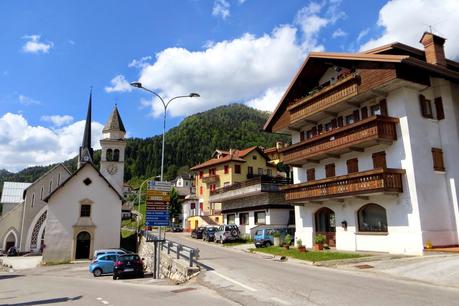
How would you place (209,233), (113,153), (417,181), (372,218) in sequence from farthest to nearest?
(113,153) < (209,233) < (372,218) < (417,181)

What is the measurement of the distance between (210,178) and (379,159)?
127 feet

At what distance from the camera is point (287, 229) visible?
3638 cm

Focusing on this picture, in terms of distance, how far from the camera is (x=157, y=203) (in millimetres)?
20609

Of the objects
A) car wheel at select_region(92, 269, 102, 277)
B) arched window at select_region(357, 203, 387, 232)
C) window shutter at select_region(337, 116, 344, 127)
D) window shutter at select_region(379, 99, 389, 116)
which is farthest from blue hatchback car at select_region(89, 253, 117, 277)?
window shutter at select_region(379, 99, 389, 116)

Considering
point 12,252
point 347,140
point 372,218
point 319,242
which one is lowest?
point 12,252

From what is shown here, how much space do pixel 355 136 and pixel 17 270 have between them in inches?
1362

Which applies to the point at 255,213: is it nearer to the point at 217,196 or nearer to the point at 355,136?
the point at 217,196

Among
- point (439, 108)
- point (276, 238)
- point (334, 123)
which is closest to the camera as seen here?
point (439, 108)

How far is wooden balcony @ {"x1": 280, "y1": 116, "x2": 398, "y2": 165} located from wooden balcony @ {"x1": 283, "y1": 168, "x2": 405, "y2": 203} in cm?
203

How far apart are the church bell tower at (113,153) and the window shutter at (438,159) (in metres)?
39.8

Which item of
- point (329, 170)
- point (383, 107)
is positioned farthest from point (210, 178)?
point (383, 107)

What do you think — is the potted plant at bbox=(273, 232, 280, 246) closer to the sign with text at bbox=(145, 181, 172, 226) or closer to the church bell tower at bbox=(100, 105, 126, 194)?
the sign with text at bbox=(145, 181, 172, 226)

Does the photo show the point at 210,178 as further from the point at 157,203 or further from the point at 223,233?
the point at 157,203

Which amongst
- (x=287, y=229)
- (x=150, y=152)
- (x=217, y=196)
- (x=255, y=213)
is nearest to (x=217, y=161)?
(x=217, y=196)
